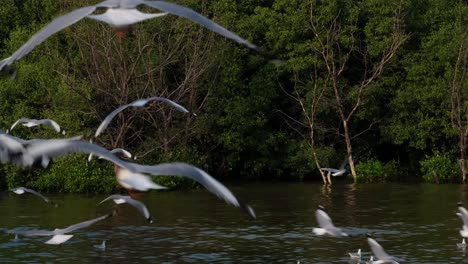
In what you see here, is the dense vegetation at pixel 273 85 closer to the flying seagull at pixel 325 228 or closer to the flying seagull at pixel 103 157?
the flying seagull at pixel 325 228

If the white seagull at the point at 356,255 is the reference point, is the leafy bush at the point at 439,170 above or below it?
above

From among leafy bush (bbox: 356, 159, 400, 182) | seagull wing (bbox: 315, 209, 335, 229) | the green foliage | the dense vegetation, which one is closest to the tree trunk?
the dense vegetation

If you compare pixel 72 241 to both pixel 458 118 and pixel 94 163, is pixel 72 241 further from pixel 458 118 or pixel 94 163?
pixel 458 118

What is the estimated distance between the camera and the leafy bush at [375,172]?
37.4 m

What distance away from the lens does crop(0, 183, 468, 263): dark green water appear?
18.8 meters

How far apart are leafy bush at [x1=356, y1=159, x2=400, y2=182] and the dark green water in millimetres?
4162

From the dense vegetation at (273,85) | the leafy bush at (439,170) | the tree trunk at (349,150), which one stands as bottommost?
the leafy bush at (439,170)

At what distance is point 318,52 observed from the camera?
3966cm

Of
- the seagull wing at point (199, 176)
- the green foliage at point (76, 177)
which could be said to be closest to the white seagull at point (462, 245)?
the seagull wing at point (199, 176)

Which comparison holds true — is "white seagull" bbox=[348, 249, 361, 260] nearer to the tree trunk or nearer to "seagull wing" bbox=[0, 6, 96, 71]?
"seagull wing" bbox=[0, 6, 96, 71]

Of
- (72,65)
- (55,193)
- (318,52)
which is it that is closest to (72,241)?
(55,193)

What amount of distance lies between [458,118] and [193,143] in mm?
9441

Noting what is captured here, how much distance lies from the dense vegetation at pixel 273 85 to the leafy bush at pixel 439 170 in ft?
0.22

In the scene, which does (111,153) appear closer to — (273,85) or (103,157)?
(103,157)
